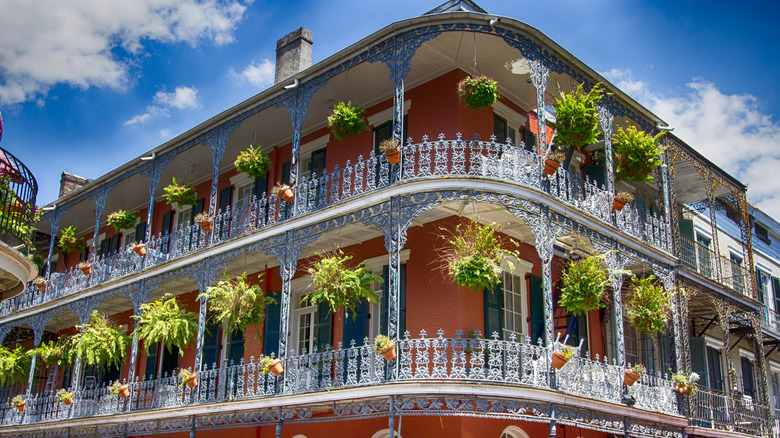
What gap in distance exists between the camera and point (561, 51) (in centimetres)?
1345

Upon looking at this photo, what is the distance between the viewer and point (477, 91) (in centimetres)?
1253

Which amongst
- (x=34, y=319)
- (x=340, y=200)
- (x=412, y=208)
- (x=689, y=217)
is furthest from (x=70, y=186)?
(x=689, y=217)

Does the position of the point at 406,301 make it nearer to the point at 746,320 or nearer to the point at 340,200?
the point at 340,200

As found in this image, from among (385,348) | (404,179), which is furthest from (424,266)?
(385,348)

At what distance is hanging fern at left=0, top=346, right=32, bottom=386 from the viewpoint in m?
19.2

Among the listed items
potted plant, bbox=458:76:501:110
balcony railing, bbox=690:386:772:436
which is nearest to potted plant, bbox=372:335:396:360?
potted plant, bbox=458:76:501:110

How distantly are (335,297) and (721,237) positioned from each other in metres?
13.2

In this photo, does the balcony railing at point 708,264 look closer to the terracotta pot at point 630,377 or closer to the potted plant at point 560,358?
the terracotta pot at point 630,377

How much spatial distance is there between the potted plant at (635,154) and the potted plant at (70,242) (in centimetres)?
1521

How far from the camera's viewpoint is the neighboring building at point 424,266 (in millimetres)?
11617

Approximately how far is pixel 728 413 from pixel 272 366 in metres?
9.56

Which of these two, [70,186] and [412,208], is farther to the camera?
[70,186]

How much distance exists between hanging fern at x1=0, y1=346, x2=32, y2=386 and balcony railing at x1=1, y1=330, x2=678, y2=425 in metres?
3.92

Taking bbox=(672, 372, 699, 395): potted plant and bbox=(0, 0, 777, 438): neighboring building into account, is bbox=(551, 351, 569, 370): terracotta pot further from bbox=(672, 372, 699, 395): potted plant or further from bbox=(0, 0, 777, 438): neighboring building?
bbox=(672, 372, 699, 395): potted plant
